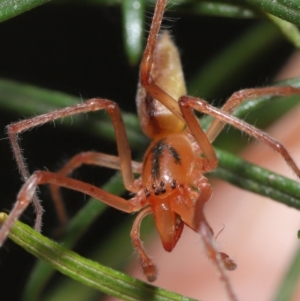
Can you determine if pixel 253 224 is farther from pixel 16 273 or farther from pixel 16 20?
pixel 16 20

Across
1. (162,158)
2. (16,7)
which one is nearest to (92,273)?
(162,158)

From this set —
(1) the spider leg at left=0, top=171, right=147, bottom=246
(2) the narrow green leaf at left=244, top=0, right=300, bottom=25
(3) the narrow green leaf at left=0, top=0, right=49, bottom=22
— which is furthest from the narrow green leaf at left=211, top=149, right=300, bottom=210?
(3) the narrow green leaf at left=0, top=0, right=49, bottom=22

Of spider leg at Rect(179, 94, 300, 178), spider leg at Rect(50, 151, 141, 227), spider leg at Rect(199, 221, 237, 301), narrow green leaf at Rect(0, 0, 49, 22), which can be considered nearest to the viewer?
spider leg at Rect(199, 221, 237, 301)

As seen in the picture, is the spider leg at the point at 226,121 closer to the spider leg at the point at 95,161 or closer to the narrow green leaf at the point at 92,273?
the spider leg at the point at 95,161

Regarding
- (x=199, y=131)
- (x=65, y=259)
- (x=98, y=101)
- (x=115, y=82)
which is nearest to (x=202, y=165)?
(x=199, y=131)

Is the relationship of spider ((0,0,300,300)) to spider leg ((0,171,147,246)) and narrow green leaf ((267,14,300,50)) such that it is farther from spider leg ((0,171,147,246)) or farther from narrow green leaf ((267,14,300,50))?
narrow green leaf ((267,14,300,50))

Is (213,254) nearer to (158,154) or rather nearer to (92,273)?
(92,273)

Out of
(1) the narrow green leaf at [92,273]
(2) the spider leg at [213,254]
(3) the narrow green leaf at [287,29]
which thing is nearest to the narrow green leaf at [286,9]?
(3) the narrow green leaf at [287,29]
